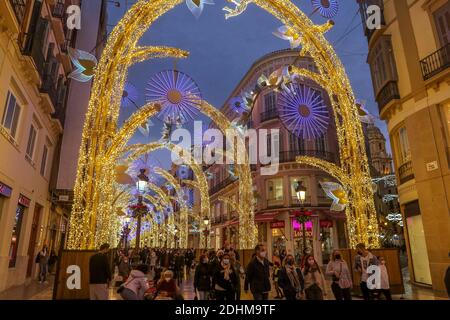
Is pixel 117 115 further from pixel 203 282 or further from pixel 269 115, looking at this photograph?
pixel 269 115

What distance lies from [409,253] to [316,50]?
32.8 feet

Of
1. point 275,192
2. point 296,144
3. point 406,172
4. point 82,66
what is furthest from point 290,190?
point 82,66

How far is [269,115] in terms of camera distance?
32844mm

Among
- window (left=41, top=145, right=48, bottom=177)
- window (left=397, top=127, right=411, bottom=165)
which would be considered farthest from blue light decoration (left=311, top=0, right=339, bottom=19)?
window (left=41, top=145, right=48, bottom=177)

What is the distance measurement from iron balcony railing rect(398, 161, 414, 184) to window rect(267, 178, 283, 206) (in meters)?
15.8

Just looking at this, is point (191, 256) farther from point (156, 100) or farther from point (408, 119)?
→ point (408, 119)

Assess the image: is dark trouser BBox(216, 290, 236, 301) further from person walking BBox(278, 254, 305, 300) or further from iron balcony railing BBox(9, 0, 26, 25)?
iron balcony railing BBox(9, 0, 26, 25)

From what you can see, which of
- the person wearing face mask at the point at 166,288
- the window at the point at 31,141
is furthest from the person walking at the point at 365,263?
the window at the point at 31,141

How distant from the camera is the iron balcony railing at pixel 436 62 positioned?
1215 centimetres

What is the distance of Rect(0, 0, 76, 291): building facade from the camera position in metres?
10.3

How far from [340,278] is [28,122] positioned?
40.2ft

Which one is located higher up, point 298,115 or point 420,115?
point 298,115

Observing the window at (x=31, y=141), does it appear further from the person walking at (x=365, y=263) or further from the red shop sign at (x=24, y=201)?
the person walking at (x=365, y=263)
